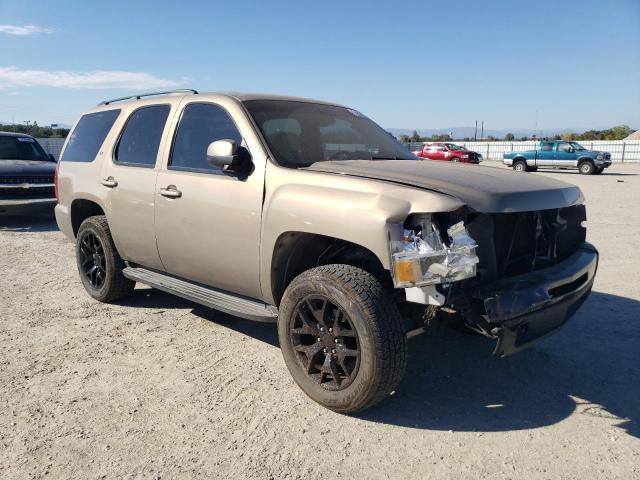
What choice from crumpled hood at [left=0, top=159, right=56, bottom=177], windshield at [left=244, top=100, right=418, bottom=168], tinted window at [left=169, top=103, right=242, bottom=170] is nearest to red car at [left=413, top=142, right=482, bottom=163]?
crumpled hood at [left=0, top=159, right=56, bottom=177]

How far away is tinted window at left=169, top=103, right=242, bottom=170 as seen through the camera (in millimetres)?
3752

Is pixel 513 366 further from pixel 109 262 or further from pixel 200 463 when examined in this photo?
pixel 109 262

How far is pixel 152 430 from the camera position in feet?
9.25

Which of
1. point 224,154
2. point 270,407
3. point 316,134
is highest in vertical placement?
point 316,134

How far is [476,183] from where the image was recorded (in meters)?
2.96

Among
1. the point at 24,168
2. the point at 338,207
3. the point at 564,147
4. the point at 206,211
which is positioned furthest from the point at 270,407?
the point at 564,147

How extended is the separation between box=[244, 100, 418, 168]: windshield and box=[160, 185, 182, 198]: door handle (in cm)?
82

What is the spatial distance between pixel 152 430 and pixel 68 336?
179cm

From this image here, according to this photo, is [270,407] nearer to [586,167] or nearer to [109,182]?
[109,182]

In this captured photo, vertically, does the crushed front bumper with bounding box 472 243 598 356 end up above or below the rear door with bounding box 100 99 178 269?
below

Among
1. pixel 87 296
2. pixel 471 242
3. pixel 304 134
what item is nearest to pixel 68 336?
pixel 87 296

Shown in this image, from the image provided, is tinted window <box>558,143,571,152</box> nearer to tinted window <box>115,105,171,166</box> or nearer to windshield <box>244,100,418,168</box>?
windshield <box>244,100,418,168</box>

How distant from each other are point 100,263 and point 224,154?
8.11 feet

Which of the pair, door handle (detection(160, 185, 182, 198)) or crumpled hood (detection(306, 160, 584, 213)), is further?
door handle (detection(160, 185, 182, 198))
